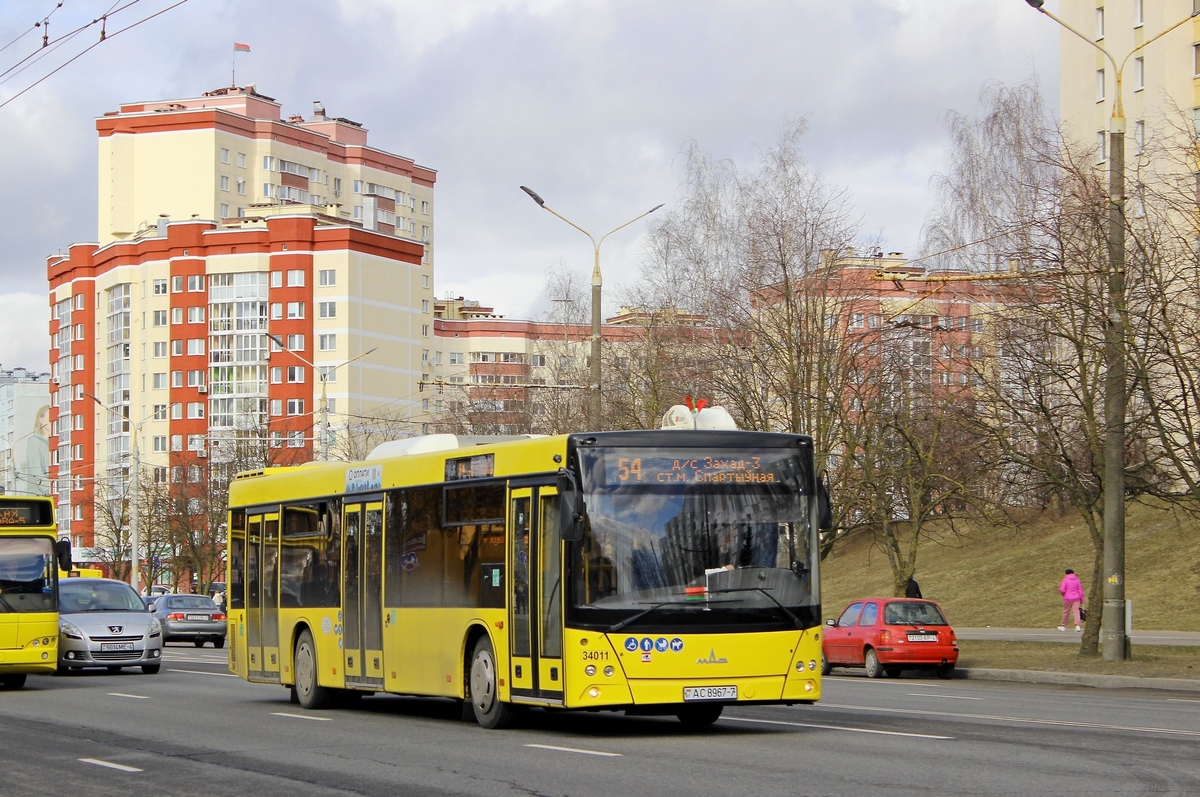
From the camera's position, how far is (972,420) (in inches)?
1190

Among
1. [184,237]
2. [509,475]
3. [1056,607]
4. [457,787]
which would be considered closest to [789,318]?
[1056,607]

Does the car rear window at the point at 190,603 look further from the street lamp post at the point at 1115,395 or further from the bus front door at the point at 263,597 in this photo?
the street lamp post at the point at 1115,395

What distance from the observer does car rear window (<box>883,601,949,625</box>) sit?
2850cm

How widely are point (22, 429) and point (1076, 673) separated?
5776 inches

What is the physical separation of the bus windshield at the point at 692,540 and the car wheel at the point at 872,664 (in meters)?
14.4

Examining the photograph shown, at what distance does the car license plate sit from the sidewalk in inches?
428

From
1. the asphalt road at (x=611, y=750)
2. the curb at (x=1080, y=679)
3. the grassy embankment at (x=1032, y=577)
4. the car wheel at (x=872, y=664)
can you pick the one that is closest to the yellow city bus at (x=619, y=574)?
the asphalt road at (x=611, y=750)

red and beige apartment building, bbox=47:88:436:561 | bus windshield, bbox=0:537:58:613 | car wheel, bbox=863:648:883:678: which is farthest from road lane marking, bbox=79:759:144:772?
red and beige apartment building, bbox=47:88:436:561

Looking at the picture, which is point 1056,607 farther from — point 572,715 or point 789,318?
point 572,715

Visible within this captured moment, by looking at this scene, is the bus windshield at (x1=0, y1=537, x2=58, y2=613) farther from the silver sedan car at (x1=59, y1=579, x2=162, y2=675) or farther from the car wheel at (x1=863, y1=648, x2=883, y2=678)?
the car wheel at (x1=863, y1=648, x2=883, y2=678)

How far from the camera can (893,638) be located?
93.2ft

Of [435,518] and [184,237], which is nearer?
[435,518]

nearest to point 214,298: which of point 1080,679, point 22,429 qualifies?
point 22,429

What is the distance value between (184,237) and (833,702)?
329ft
